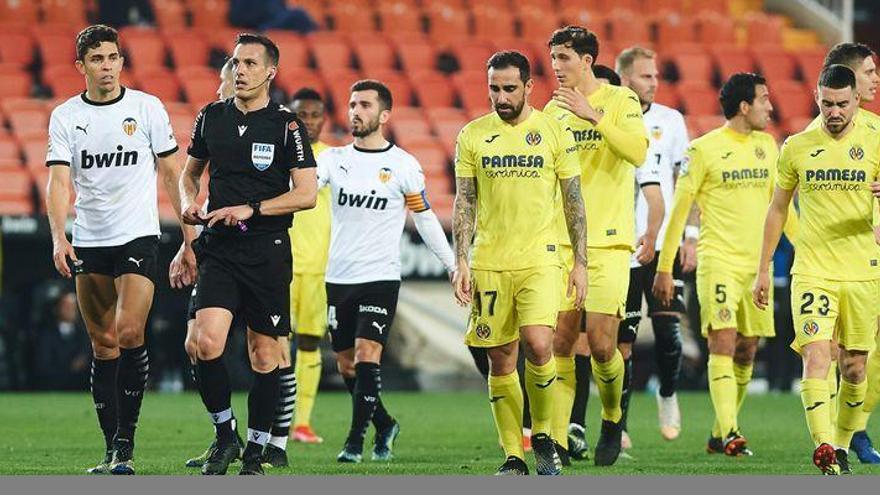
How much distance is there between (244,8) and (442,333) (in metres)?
7.12

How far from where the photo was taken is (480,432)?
41.5 feet

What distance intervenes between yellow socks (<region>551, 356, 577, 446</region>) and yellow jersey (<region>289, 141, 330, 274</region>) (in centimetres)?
257

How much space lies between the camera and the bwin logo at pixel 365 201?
1076 centimetres

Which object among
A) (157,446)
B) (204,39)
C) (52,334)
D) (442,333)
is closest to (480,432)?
(157,446)

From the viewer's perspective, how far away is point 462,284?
8.52 m

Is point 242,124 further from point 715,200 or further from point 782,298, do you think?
point 782,298

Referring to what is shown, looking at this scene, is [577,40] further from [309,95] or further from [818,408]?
[309,95]

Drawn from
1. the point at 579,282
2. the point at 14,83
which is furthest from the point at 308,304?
the point at 14,83

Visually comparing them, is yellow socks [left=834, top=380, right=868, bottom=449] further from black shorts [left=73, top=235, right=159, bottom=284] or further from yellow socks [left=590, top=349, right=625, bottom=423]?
black shorts [left=73, top=235, right=159, bottom=284]

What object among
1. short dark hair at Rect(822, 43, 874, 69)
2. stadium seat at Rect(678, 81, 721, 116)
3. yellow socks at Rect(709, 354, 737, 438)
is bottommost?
yellow socks at Rect(709, 354, 737, 438)

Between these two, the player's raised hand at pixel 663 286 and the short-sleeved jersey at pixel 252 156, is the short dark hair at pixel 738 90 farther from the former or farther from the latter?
the short-sleeved jersey at pixel 252 156

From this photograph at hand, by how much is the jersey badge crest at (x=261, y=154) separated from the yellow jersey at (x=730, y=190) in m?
3.52

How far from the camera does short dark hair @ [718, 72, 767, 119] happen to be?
11188 mm

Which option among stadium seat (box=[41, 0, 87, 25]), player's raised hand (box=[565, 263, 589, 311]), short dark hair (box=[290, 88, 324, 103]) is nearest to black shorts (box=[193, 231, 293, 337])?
player's raised hand (box=[565, 263, 589, 311])
